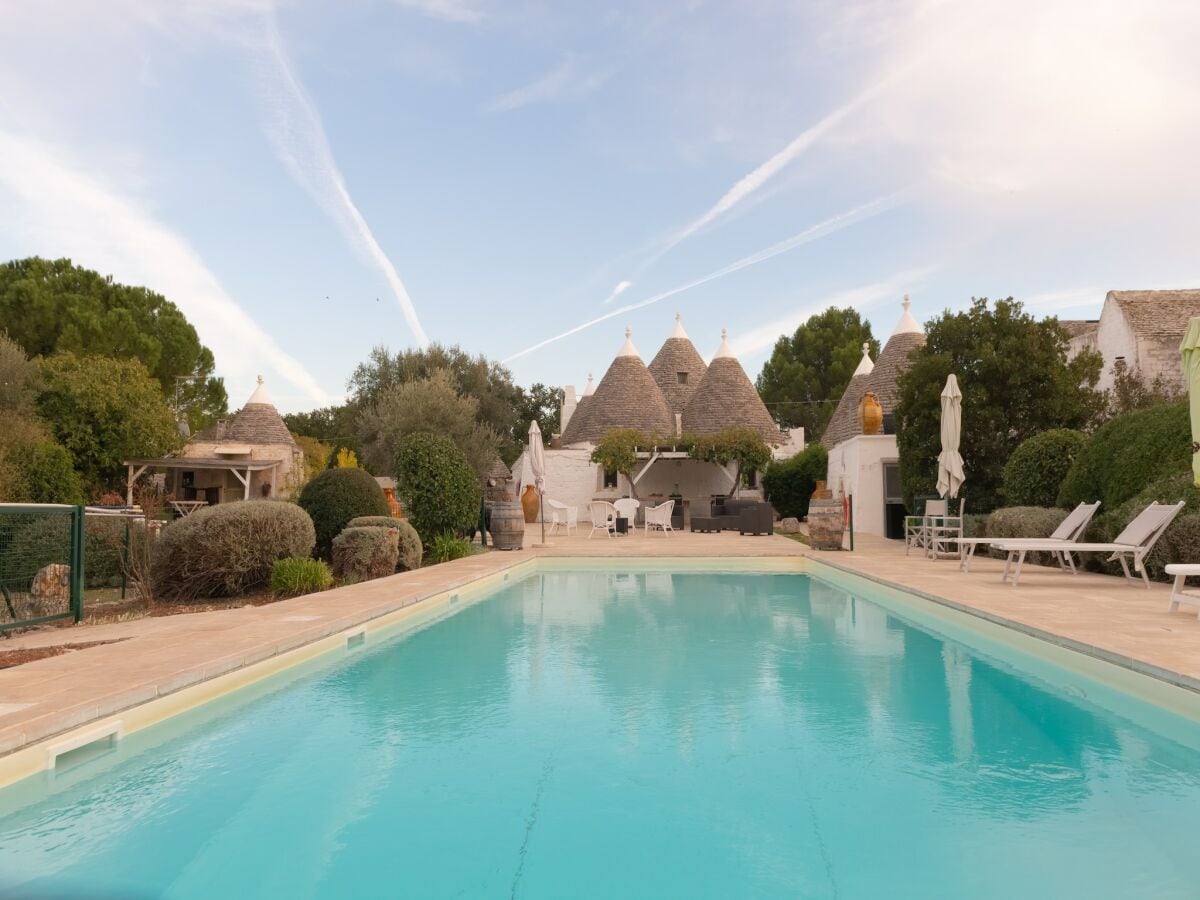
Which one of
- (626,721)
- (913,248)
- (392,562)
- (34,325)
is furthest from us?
(34,325)

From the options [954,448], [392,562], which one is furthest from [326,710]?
[954,448]

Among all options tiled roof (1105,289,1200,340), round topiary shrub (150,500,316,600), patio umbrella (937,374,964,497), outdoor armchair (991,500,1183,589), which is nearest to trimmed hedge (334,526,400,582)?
round topiary shrub (150,500,316,600)

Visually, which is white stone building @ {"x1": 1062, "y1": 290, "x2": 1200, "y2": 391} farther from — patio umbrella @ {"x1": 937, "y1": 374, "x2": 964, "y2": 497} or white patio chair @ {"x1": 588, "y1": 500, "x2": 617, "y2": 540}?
white patio chair @ {"x1": 588, "y1": 500, "x2": 617, "y2": 540}

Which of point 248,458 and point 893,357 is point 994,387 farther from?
point 248,458

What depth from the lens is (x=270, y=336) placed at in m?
20.2

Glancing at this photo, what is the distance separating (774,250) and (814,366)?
19100 millimetres

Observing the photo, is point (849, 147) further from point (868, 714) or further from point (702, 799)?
point (702, 799)

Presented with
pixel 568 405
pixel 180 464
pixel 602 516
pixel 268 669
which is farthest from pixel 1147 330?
pixel 180 464

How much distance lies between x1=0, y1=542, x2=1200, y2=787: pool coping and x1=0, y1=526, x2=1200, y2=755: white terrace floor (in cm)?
1

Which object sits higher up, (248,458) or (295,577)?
(248,458)

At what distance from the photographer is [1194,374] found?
23.6 ft

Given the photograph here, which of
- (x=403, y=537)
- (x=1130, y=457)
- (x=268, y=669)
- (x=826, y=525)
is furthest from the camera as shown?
(x=826, y=525)

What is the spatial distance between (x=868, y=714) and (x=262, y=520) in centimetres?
728

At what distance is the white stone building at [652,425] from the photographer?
28.7 m
